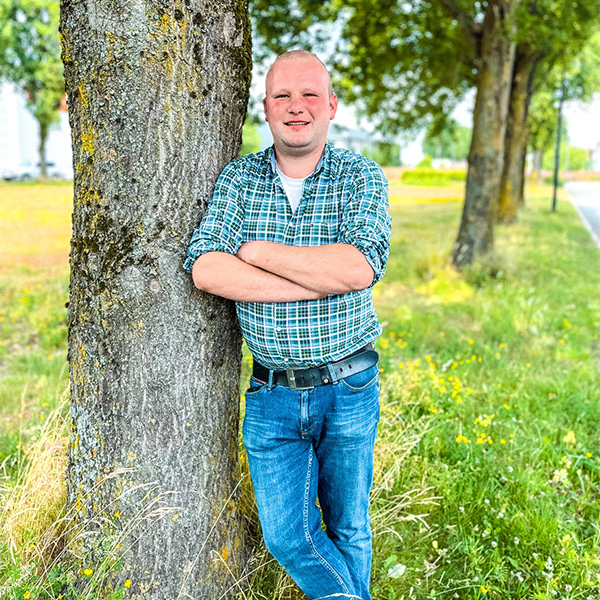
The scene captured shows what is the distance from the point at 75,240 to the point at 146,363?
0.58 m

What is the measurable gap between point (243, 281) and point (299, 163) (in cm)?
55

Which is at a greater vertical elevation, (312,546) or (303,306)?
(303,306)

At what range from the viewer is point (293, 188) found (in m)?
2.56

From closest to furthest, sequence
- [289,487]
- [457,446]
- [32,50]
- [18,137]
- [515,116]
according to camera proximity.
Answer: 1. [289,487]
2. [457,446]
3. [515,116]
4. [32,50]
5. [18,137]

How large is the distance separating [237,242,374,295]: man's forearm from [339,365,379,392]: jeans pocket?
1.18ft

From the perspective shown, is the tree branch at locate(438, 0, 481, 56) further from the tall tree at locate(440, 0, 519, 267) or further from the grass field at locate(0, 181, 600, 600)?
the grass field at locate(0, 181, 600, 600)

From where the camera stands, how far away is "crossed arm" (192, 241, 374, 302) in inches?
90.9

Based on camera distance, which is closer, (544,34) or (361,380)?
(361,380)

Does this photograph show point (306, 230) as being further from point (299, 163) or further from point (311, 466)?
point (311, 466)

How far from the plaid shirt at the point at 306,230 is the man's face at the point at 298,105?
117 mm

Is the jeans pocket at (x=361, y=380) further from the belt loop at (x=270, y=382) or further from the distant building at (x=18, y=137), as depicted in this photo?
the distant building at (x=18, y=137)

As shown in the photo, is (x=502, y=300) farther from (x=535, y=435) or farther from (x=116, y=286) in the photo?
(x=116, y=286)

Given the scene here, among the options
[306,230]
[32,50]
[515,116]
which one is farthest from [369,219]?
[32,50]

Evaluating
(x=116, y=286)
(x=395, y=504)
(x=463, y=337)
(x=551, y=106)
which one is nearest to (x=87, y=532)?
(x=116, y=286)
